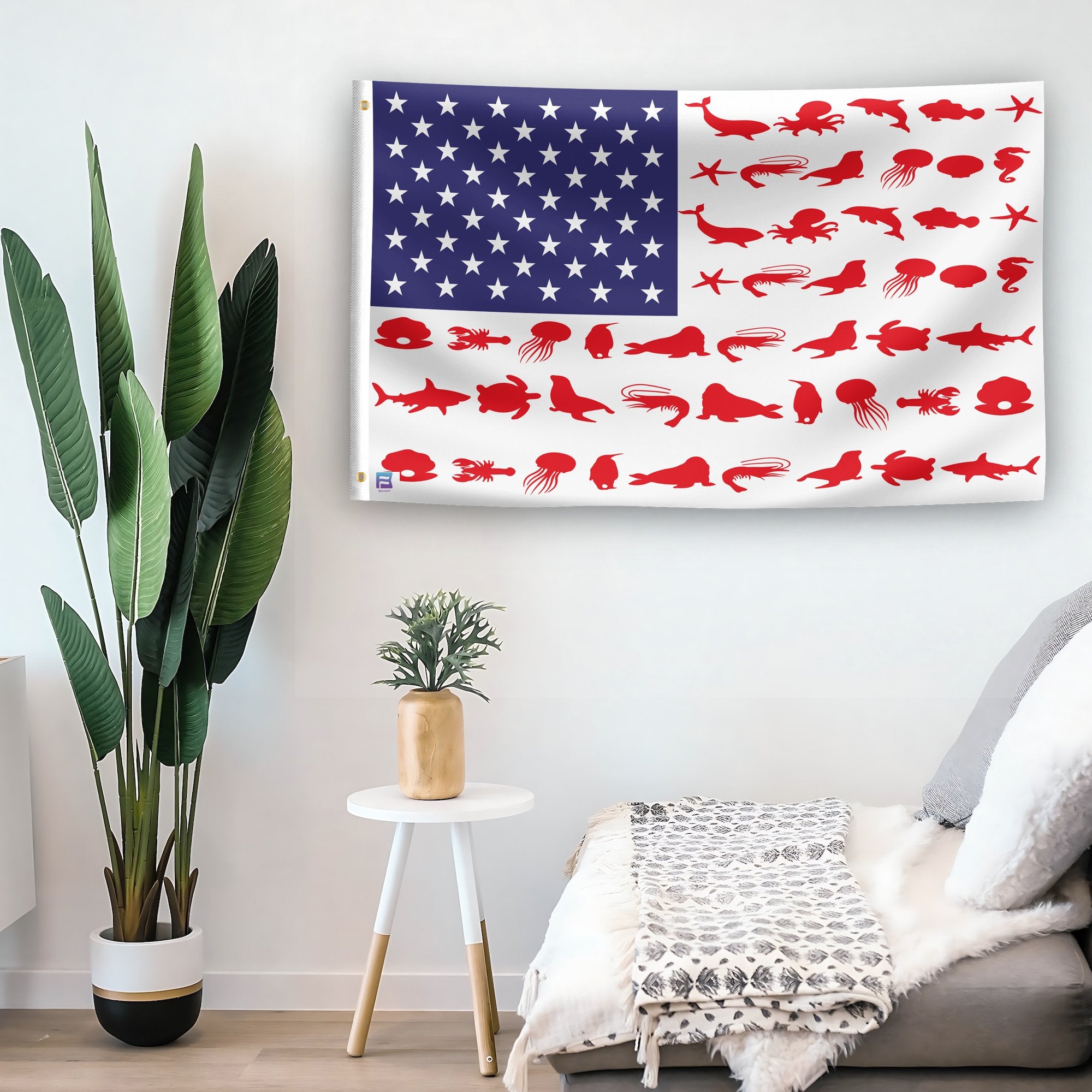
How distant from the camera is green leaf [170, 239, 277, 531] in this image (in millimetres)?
2057

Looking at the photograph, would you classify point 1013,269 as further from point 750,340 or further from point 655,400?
point 655,400

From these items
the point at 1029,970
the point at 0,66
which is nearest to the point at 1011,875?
the point at 1029,970

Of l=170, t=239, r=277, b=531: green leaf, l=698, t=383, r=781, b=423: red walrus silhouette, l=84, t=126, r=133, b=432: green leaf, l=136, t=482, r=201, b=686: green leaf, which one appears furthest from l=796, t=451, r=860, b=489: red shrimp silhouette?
l=84, t=126, r=133, b=432: green leaf

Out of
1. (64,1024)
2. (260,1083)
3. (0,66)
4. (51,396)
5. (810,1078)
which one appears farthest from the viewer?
(0,66)

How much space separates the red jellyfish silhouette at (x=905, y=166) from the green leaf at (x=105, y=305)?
1.56 metres

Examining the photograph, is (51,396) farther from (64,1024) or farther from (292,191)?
(64,1024)

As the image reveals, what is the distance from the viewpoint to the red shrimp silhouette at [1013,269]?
222cm

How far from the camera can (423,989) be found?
226cm

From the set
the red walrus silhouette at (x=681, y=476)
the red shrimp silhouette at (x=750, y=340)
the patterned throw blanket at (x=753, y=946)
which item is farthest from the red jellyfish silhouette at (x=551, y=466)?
the patterned throw blanket at (x=753, y=946)

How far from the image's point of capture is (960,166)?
7.32ft

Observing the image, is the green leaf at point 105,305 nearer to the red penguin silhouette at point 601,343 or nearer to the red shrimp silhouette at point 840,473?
the red penguin silhouette at point 601,343

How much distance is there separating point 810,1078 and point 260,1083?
107cm

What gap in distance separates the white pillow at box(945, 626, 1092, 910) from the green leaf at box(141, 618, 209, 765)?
136 centimetres

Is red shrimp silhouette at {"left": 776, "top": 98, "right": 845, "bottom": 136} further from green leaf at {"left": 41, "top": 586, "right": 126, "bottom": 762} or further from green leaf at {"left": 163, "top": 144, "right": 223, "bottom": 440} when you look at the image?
green leaf at {"left": 41, "top": 586, "right": 126, "bottom": 762}
